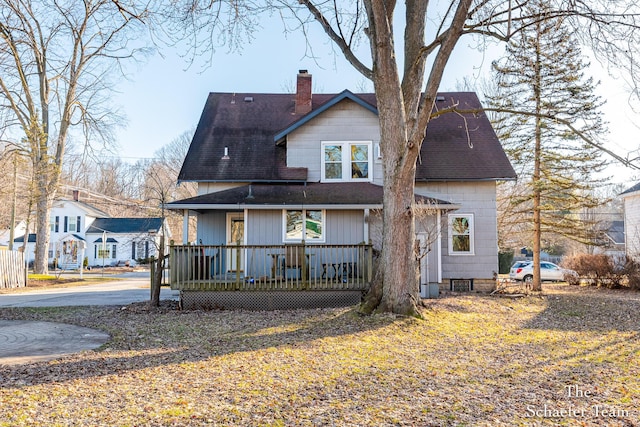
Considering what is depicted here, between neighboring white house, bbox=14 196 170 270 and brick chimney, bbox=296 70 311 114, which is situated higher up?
brick chimney, bbox=296 70 311 114

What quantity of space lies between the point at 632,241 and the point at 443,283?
14170 millimetres

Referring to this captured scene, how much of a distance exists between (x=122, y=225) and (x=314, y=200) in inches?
1512

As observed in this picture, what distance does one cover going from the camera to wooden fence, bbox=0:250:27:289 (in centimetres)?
1986

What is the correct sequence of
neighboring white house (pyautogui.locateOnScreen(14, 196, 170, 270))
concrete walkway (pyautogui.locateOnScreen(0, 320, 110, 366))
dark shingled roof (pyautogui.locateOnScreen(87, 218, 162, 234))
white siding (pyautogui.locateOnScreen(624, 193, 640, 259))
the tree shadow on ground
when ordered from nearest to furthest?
1. the tree shadow on ground
2. concrete walkway (pyautogui.locateOnScreen(0, 320, 110, 366))
3. white siding (pyautogui.locateOnScreen(624, 193, 640, 259))
4. neighboring white house (pyautogui.locateOnScreen(14, 196, 170, 270))
5. dark shingled roof (pyautogui.locateOnScreen(87, 218, 162, 234))

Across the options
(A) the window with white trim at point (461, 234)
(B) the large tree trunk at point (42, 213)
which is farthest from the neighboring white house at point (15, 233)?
(A) the window with white trim at point (461, 234)

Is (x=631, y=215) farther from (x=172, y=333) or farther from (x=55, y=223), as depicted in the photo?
(x=55, y=223)

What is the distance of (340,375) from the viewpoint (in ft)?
18.6

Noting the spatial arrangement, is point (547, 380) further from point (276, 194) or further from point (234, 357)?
point (276, 194)

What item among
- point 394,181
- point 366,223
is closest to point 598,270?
point 366,223

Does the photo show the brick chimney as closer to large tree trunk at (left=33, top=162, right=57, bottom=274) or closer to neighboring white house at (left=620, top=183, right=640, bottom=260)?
large tree trunk at (left=33, top=162, right=57, bottom=274)

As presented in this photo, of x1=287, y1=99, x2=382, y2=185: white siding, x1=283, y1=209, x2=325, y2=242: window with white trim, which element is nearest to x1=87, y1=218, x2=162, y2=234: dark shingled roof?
x1=287, y1=99, x2=382, y2=185: white siding

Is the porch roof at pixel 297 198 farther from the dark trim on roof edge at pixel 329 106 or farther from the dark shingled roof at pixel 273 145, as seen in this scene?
the dark trim on roof edge at pixel 329 106

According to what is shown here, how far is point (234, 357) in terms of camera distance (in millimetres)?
6562

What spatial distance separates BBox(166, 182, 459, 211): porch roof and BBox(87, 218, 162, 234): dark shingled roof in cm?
3289
